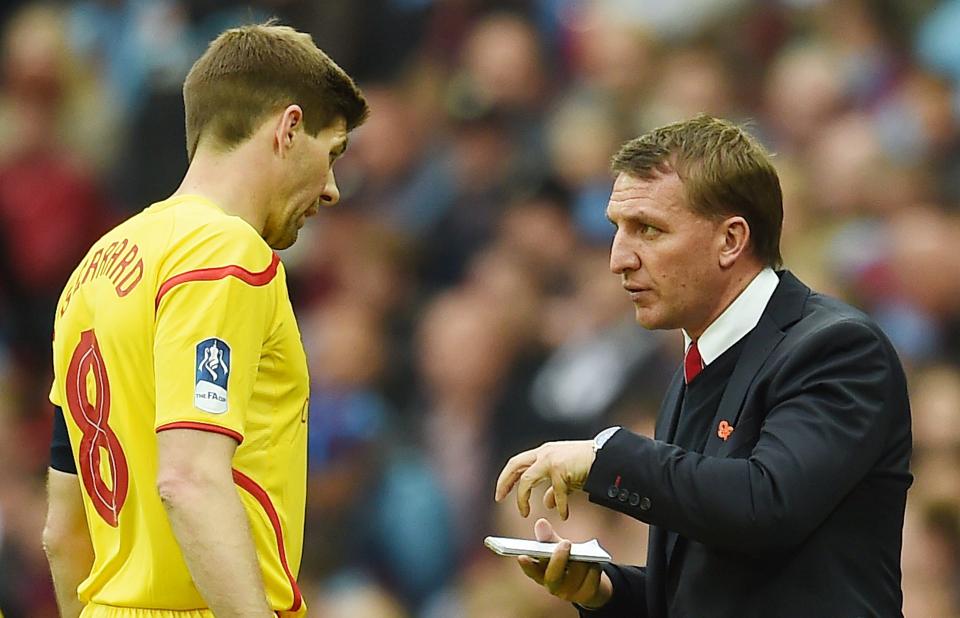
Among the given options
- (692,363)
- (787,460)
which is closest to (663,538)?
(692,363)

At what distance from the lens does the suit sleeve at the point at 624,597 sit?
2871 mm

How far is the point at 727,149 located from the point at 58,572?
156 centimetres

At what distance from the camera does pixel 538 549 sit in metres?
2.62

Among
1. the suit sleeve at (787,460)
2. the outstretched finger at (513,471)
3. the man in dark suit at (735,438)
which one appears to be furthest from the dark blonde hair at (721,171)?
the outstretched finger at (513,471)

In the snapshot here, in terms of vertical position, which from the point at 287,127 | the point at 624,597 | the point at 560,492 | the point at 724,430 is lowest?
the point at 624,597

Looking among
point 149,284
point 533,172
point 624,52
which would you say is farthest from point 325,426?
point 149,284

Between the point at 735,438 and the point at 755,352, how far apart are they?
0.56 ft

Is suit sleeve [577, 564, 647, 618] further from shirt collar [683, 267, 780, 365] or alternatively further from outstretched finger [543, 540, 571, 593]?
shirt collar [683, 267, 780, 365]

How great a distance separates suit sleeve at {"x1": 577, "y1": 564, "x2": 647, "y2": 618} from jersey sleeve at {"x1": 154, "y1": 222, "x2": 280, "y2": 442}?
860 mm

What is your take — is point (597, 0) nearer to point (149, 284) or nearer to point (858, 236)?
point (858, 236)

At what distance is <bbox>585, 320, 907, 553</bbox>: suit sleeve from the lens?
7.71 ft

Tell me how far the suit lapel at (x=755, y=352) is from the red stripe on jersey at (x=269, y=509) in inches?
30.4

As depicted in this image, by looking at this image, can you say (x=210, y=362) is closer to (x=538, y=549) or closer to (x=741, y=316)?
(x=538, y=549)

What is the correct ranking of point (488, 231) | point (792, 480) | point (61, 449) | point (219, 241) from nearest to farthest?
point (792, 480), point (219, 241), point (61, 449), point (488, 231)
